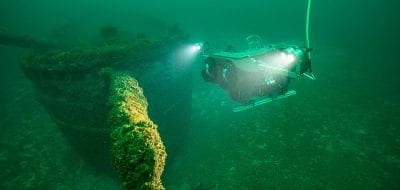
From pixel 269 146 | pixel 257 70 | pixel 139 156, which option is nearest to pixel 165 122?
pixel 269 146

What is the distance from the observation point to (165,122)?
353 inches

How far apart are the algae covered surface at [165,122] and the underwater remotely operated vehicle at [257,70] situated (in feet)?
5.03

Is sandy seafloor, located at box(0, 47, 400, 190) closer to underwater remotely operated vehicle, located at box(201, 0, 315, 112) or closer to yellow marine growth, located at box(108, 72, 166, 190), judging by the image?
underwater remotely operated vehicle, located at box(201, 0, 315, 112)

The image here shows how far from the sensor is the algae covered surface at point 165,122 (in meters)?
6.63

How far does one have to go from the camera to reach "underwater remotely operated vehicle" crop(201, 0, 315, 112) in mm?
4766

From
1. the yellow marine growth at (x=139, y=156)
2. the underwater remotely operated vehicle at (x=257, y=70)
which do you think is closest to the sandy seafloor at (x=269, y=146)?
the underwater remotely operated vehicle at (x=257, y=70)

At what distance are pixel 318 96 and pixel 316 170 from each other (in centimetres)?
569

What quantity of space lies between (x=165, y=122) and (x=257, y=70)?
488 centimetres

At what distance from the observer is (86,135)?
791 centimetres

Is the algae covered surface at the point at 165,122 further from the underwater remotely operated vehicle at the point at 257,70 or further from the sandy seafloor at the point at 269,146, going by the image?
the underwater remotely operated vehicle at the point at 257,70

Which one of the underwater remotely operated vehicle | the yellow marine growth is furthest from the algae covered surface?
the underwater remotely operated vehicle

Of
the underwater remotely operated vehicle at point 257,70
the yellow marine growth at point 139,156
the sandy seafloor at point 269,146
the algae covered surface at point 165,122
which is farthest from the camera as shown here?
the sandy seafloor at point 269,146

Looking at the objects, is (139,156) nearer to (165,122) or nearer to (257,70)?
(257,70)

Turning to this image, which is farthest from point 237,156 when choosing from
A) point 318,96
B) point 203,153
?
point 318,96
